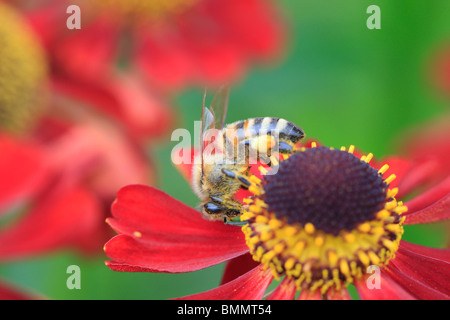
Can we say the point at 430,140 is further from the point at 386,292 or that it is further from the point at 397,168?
the point at 386,292

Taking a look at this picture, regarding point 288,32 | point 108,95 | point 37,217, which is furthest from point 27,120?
point 288,32

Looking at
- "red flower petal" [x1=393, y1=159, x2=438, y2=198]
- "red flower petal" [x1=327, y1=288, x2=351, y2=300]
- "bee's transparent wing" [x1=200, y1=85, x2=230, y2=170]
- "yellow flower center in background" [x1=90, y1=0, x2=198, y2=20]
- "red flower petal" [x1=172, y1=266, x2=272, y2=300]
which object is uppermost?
"yellow flower center in background" [x1=90, y1=0, x2=198, y2=20]

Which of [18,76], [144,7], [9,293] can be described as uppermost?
[144,7]

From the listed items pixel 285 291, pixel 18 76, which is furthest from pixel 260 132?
pixel 18 76

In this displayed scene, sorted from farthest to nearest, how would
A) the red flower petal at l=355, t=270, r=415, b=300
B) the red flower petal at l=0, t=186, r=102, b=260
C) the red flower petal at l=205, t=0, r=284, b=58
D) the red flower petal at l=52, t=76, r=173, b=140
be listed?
the red flower petal at l=205, t=0, r=284, b=58 < the red flower petal at l=52, t=76, r=173, b=140 < the red flower petal at l=0, t=186, r=102, b=260 < the red flower petal at l=355, t=270, r=415, b=300

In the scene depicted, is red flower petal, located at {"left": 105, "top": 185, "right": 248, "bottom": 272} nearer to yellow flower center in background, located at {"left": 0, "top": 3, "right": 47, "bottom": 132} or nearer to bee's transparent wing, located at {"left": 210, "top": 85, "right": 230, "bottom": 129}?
bee's transparent wing, located at {"left": 210, "top": 85, "right": 230, "bottom": 129}

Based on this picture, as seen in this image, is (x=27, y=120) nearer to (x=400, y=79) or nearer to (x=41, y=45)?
(x=41, y=45)

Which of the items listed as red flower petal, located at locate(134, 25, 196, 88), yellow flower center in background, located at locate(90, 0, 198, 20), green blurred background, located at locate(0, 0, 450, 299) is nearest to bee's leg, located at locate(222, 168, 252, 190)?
green blurred background, located at locate(0, 0, 450, 299)

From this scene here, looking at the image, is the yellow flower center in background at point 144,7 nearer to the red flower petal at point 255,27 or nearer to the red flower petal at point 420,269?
the red flower petal at point 255,27

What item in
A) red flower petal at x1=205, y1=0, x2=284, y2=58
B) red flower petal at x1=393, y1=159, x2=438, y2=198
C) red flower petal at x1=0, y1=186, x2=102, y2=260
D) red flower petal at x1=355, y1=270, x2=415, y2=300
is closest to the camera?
red flower petal at x1=355, y1=270, x2=415, y2=300
